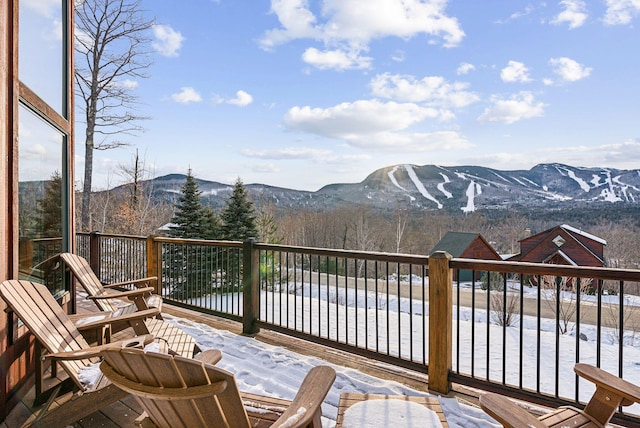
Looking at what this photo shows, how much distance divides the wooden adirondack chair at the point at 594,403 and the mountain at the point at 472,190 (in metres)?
26.9

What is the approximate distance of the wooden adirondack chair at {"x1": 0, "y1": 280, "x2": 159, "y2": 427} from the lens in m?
1.93

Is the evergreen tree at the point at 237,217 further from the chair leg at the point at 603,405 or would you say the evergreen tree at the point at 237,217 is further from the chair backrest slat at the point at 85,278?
the chair leg at the point at 603,405

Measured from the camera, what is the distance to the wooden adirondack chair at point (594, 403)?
1.45 meters

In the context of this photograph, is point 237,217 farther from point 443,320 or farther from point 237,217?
point 443,320

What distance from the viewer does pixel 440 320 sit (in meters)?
2.78

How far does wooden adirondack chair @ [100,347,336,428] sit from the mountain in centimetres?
2710

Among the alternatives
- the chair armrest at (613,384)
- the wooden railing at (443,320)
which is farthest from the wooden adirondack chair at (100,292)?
the chair armrest at (613,384)

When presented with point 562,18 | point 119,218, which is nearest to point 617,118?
point 562,18

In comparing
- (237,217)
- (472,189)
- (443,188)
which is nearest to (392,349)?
(237,217)

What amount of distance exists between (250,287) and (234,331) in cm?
59

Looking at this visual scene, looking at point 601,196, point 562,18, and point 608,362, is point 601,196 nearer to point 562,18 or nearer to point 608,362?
point 562,18

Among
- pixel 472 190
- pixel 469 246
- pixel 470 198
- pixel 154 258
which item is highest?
pixel 472 190

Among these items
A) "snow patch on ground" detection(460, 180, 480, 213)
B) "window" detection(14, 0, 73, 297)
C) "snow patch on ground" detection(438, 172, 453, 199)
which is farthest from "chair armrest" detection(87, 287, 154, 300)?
A: "snow patch on ground" detection(438, 172, 453, 199)

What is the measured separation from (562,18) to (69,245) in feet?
86.7
